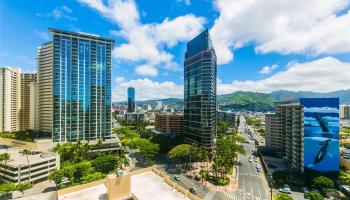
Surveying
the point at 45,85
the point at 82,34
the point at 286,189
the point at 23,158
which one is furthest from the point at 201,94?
the point at 45,85

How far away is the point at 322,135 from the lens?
215ft

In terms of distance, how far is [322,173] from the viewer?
212 feet

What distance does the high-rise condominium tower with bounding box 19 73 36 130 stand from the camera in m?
124

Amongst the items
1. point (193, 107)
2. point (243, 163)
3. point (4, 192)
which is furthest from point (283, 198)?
point (4, 192)

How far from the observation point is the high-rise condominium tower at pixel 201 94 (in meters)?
97.0

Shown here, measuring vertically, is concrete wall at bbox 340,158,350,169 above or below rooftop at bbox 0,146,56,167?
below

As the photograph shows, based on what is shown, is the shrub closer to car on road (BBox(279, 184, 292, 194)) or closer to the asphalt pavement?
the asphalt pavement

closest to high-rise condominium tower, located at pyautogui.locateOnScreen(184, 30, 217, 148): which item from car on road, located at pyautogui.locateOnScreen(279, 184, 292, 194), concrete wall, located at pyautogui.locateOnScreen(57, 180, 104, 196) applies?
car on road, located at pyautogui.locateOnScreen(279, 184, 292, 194)

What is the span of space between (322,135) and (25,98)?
161 meters

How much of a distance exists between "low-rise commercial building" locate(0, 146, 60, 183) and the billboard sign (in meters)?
95.1

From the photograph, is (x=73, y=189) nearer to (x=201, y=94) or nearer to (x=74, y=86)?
(x=201, y=94)

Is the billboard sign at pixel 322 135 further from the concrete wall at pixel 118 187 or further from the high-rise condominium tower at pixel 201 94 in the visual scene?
the concrete wall at pixel 118 187

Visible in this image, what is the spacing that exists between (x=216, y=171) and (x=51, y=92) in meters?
91.2

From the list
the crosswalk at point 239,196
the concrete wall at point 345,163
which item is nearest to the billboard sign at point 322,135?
the concrete wall at point 345,163
